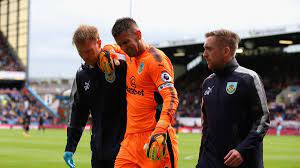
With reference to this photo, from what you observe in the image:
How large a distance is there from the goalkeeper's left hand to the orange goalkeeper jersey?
311 mm

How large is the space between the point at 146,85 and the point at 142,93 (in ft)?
0.29

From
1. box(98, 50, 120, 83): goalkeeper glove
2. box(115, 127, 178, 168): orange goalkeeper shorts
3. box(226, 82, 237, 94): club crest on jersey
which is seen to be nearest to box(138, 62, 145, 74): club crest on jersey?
box(98, 50, 120, 83): goalkeeper glove

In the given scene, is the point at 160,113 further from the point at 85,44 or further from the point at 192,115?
the point at 192,115

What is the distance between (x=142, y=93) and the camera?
5.07 meters

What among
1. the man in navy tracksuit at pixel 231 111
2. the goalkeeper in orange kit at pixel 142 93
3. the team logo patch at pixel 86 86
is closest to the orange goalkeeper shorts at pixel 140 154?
the goalkeeper in orange kit at pixel 142 93

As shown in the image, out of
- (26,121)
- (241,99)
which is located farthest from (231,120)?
(26,121)

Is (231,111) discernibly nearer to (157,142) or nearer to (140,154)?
(157,142)

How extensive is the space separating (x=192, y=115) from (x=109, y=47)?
145ft

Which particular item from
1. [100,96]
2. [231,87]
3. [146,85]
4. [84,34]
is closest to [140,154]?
[146,85]

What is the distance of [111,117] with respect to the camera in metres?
5.62

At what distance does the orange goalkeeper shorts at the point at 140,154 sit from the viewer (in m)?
5.02

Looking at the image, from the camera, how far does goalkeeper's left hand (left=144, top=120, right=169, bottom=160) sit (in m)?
4.57

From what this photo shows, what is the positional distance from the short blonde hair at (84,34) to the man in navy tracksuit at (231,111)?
122 centimetres

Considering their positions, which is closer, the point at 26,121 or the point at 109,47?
the point at 109,47
